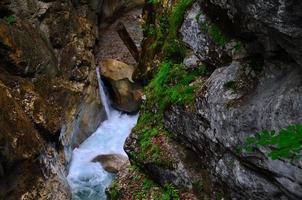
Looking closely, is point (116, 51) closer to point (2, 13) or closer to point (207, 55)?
point (2, 13)

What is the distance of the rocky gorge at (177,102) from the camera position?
5.27 m

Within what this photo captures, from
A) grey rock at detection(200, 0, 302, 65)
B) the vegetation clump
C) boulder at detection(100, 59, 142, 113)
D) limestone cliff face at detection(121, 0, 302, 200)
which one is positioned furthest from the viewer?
boulder at detection(100, 59, 142, 113)

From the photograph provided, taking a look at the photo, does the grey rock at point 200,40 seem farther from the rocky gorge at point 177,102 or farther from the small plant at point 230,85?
the small plant at point 230,85

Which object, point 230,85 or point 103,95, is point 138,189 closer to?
point 230,85

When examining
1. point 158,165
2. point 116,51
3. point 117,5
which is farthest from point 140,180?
point 117,5

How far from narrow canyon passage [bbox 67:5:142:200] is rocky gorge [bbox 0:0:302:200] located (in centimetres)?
38

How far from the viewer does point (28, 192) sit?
9008 mm

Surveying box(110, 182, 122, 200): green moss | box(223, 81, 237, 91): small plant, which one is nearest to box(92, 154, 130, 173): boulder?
box(110, 182, 122, 200): green moss

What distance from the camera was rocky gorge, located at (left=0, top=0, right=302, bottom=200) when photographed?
5.27 metres

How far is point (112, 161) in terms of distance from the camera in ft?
43.0

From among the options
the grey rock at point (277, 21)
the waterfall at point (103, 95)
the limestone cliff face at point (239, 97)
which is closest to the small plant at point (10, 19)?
the waterfall at point (103, 95)

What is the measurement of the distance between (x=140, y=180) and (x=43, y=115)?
379 cm

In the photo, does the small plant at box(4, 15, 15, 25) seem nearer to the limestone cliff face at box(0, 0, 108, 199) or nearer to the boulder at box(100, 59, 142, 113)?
the limestone cliff face at box(0, 0, 108, 199)

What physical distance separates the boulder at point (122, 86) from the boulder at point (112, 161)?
2.78 meters
